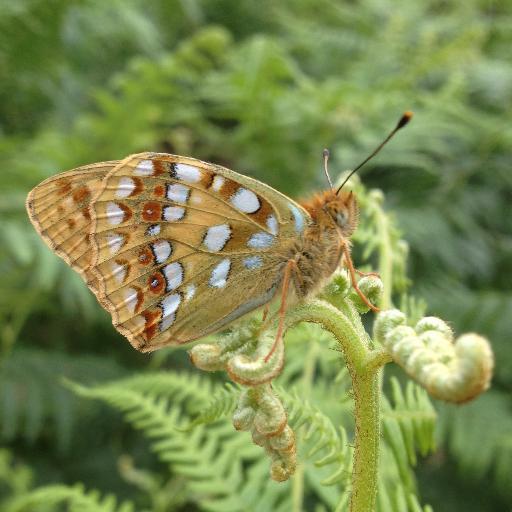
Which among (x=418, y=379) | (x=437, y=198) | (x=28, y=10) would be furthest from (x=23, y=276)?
(x=418, y=379)

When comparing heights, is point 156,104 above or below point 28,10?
below

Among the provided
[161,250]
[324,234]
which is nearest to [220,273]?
[161,250]

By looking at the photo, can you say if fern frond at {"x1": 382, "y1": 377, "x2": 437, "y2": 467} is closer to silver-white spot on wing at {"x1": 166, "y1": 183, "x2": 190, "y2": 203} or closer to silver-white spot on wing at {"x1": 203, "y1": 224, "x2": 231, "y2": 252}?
silver-white spot on wing at {"x1": 203, "y1": 224, "x2": 231, "y2": 252}

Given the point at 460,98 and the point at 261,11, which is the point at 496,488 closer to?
the point at 460,98

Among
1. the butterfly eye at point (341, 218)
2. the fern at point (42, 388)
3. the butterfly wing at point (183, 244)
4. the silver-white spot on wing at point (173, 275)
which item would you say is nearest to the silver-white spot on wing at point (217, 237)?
the butterfly wing at point (183, 244)

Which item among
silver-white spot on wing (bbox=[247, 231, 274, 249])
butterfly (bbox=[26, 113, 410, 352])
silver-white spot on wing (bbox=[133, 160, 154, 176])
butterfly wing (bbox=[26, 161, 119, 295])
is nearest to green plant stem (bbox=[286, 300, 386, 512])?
butterfly (bbox=[26, 113, 410, 352])

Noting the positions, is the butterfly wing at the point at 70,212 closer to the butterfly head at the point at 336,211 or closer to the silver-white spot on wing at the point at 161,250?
the silver-white spot on wing at the point at 161,250
